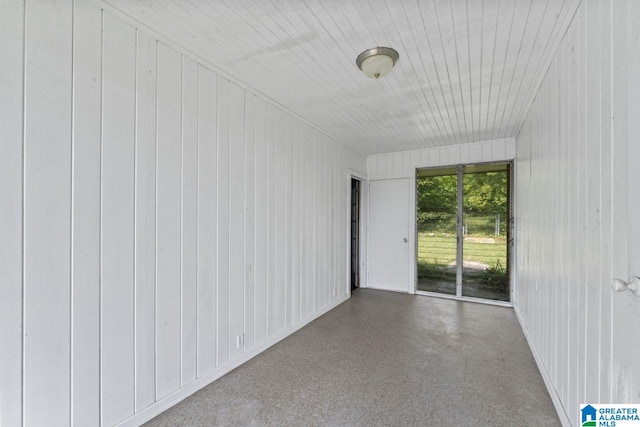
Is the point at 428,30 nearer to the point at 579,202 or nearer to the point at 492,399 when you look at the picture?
the point at 579,202

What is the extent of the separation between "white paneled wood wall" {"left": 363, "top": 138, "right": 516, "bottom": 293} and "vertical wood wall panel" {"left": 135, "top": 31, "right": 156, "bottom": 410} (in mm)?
4051

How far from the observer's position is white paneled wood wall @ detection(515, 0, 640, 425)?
3.69 feet

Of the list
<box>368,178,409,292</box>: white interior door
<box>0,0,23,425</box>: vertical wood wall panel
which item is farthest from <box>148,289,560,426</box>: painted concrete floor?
<box>368,178,409,292</box>: white interior door

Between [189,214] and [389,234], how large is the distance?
381 centimetres

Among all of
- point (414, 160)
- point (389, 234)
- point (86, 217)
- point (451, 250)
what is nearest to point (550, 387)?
point (451, 250)

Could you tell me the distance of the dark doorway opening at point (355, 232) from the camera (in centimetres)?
534

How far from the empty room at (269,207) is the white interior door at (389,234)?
1650 millimetres

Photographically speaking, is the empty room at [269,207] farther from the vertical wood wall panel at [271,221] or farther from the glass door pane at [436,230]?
the glass door pane at [436,230]

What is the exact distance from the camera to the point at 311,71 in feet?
7.85

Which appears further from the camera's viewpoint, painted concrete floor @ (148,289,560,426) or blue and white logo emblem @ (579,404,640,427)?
painted concrete floor @ (148,289,560,426)

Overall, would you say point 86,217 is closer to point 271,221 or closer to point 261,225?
point 261,225

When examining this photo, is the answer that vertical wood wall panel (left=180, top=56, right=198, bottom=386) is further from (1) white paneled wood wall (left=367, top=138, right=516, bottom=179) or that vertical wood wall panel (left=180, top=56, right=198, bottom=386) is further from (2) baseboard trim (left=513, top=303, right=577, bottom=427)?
(1) white paneled wood wall (left=367, top=138, right=516, bottom=179)

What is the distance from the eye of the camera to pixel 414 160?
4.98 meters

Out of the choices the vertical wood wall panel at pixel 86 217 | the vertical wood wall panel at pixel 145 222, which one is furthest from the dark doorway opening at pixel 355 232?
the vertical wood wall panel at pixel 86 217
